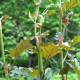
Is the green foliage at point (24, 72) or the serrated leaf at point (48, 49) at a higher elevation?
the serrated leaf at point (48, 49)

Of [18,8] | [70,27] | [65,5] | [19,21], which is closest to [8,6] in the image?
[18,8]

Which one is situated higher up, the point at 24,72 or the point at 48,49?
the point at 48,49

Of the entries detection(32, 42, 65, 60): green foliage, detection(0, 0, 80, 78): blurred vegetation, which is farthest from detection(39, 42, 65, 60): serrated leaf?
detection(0, 0, 80, 78): blurred vegetation

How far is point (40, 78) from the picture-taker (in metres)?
0.46

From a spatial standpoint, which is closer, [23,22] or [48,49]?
[48,49]

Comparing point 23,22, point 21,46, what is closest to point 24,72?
point 21,46

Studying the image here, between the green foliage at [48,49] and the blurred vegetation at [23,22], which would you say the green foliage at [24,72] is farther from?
the blurred vegetation at [23,22]

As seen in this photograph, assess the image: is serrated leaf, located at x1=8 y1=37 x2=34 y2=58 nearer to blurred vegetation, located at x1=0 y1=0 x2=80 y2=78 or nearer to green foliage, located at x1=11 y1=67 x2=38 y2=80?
green foliage, located at x1=11 y1=67 x2=38 y2=80

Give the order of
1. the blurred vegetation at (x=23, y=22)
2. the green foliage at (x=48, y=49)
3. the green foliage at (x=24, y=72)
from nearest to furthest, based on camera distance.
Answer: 1. the green foliage at (x=48, y=49)
2. the green foliage at (x=24, y=72)
3. the blurred vegetation at (x=23, y=22)

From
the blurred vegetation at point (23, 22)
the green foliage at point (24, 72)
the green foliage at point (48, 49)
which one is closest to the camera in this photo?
the green foliage at point (48, 49)

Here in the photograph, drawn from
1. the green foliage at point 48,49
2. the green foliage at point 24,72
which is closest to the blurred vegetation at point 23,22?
the green foliage at point 24,72

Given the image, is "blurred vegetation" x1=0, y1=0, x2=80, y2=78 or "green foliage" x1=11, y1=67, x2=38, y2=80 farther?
"blurred vegetation" x1=0, y1=0, x2=80, y2=78

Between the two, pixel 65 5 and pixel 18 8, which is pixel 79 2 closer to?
pixel 65 5

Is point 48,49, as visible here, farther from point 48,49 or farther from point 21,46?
point 21,46
